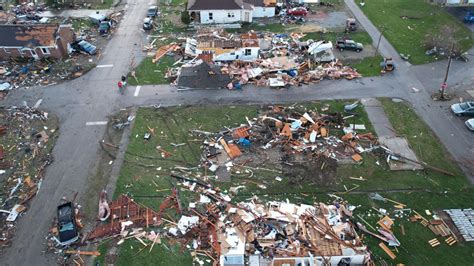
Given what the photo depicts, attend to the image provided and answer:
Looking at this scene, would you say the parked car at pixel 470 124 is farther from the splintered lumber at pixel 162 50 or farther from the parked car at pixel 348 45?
the splintered lumber at pixel 162 50

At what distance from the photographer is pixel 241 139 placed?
32219 mm

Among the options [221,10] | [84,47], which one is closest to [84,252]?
[84,47]

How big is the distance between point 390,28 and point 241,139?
27330 mm

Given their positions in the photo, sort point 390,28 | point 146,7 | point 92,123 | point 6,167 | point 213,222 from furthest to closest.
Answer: point 146,7, point 390,28, point 92,123, point 6,167, point 213,222

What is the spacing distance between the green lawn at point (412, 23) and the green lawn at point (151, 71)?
25841 millimetres

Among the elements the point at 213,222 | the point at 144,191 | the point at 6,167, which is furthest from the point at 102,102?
the point at 213,222

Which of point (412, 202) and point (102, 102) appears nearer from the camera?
point (412, 202)

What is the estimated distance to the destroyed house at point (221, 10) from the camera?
4759cm

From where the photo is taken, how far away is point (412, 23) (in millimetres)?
48344

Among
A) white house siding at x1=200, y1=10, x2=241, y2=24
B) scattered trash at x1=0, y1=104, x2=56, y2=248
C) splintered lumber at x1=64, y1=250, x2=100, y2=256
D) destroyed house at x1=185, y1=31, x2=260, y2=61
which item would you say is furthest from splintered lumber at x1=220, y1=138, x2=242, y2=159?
white house siding at x1=200, y1=10, x2=241, y2=24

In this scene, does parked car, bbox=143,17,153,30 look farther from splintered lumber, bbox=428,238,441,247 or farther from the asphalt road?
splintered lumber, bbox=428,238,441,247

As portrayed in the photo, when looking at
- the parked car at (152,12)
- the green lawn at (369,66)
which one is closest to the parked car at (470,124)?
the green lawn at (369,66)

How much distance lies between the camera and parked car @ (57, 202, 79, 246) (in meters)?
25.1

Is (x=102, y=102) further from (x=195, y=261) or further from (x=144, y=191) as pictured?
(x=195, y=261)
